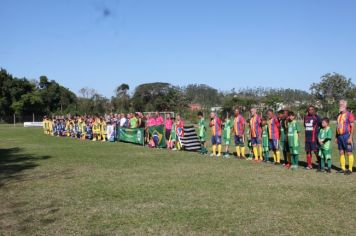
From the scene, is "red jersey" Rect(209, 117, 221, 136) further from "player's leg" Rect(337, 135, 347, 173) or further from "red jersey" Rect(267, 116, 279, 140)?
"player's leg" Rect(337, 135, 347, 173)

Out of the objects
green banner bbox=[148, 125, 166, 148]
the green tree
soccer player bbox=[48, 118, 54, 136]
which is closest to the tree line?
the green tree

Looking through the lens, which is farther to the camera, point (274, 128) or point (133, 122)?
point (133, 122)

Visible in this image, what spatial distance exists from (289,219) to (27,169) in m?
9.27

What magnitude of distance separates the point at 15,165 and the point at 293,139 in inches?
374

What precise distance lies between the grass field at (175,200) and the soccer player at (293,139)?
21.6 inches

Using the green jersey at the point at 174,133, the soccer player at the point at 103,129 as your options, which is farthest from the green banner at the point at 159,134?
A: the soccer player at the point at 103,129

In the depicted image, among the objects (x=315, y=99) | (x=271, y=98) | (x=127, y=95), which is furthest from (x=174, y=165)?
(x=127, y=95)

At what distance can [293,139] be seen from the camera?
41.6ft

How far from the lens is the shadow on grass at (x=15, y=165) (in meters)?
11.6

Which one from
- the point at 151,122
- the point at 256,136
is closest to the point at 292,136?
the point at 256,136

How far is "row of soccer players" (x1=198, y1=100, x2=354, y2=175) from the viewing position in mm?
11688

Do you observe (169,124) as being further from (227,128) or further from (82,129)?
(82,129)

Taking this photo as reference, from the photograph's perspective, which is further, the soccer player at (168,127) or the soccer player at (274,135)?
the soccer player at (168,127)

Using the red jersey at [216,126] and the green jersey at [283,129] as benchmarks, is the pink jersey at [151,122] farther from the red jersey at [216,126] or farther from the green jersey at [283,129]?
the green jersey at [283,129]
